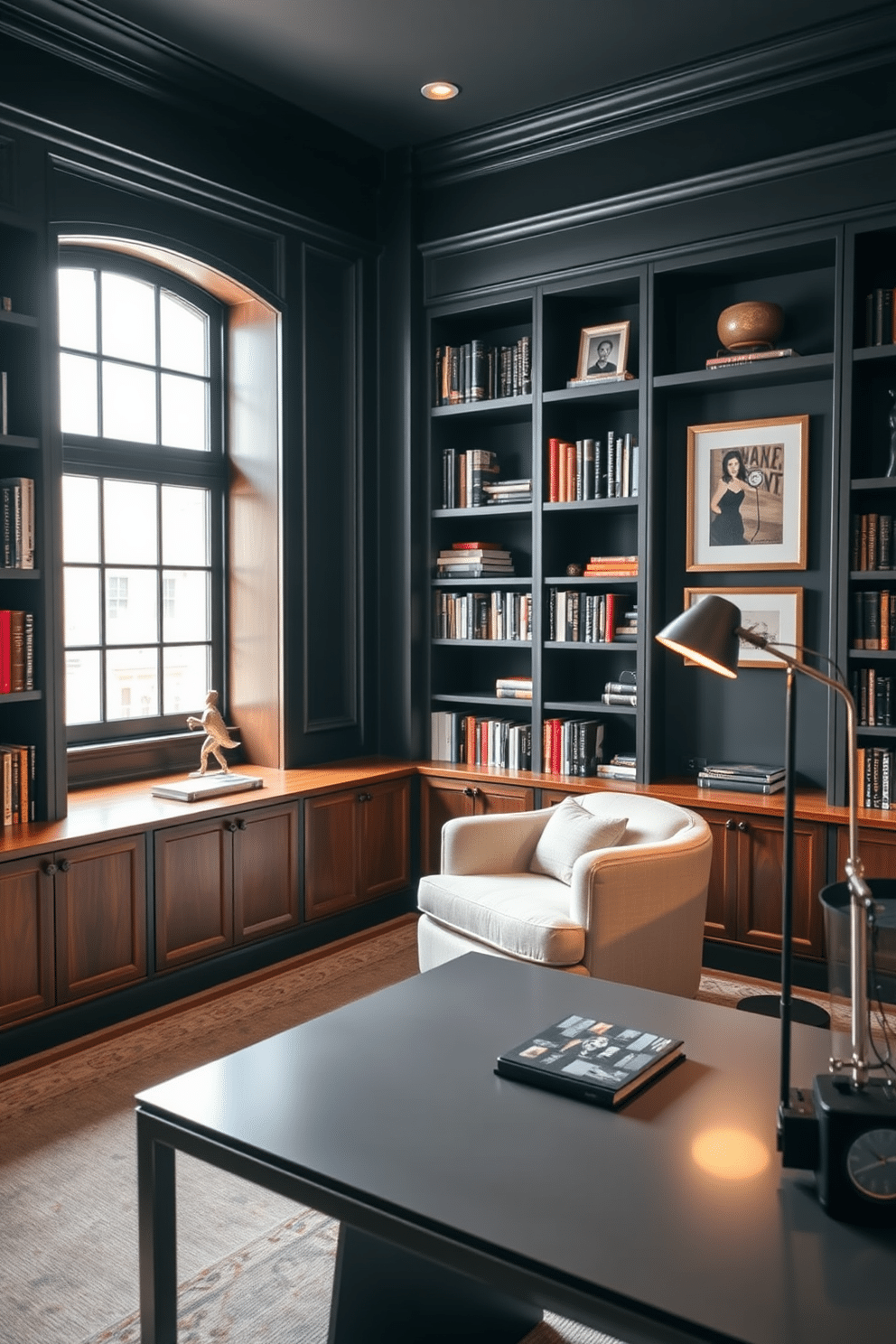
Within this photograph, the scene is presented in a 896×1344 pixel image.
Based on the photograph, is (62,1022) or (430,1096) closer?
(430,1096)

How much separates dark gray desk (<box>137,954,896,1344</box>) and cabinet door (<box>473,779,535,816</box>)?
212 centimetres

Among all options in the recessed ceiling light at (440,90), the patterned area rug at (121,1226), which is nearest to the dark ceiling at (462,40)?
the recessed ceiling light at (440,90)

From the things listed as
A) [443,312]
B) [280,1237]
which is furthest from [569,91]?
[280,1237]

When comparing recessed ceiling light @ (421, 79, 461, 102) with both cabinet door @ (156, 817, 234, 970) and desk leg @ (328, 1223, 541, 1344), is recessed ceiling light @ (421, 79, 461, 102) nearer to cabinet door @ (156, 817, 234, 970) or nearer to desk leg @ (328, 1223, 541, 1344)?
cabinet door @ (156, 817, 234, 970)

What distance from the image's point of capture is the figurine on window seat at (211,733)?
4.32 metres

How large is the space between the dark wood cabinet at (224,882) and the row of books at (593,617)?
137 cm

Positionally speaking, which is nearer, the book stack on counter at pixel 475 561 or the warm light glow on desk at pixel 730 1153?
the warm light glow on desk at pixel 730 1153

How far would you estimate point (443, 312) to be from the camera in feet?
15.9

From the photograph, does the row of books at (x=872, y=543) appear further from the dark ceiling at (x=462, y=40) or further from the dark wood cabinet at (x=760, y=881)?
the dark ceiling at (x=462, y=40)

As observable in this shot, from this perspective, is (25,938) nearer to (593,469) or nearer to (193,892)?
(193,892)

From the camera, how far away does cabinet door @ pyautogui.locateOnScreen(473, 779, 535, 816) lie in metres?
4.50

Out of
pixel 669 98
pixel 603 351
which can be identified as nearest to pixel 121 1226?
pixel 603 351

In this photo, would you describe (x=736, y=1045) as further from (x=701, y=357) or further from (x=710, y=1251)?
(x=701, y=357)

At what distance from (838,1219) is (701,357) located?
3616 mm
